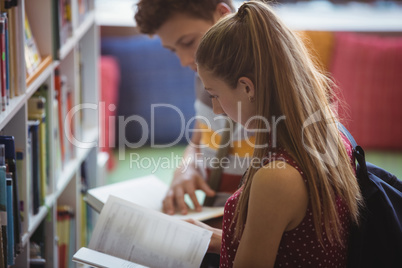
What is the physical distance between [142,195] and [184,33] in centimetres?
49

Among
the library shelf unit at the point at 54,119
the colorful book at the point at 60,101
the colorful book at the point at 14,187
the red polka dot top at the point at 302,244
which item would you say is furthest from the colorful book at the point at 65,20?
the red polka dot top at the point at 302,244

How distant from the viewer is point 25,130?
1398 millimetres

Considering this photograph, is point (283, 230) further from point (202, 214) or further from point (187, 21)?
point (187, 21)

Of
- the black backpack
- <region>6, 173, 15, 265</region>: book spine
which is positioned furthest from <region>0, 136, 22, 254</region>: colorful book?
the black backpack

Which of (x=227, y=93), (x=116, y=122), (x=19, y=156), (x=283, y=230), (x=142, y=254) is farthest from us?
(x=116, y=122)

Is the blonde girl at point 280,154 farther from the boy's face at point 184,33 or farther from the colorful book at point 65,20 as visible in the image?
the colorful book at point 65,20

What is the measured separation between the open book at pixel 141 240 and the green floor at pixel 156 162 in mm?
1750

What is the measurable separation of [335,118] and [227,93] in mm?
236

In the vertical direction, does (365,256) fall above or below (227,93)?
below

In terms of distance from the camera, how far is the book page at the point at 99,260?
1.19 metres

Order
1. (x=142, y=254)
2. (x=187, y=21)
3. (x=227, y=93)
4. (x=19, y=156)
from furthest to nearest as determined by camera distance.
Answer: (x=187, y=21)
(x=19, y=156)
(x=142, y=254)
(x=227, y=93)

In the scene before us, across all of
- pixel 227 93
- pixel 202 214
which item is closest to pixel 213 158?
pixel 202 214

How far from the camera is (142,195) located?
1.61 metres

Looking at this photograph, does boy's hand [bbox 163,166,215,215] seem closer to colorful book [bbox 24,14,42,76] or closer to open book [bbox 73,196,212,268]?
open book [bbox 73,196,212,268]
